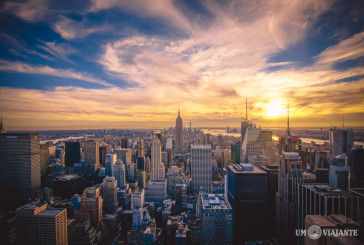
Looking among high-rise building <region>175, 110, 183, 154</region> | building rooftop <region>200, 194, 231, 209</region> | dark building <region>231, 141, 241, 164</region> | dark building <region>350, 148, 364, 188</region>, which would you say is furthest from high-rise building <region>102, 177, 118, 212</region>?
high-rise building <region>175, 110, 183, 154</region>

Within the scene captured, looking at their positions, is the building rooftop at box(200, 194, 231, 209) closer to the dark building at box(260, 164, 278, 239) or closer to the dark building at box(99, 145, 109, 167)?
the dark building at box(260, 164, 278, 239)

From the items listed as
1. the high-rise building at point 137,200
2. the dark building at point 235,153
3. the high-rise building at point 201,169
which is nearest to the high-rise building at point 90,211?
the high-rise building at point 137,200

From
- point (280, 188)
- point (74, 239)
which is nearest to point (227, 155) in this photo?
point (280, 188)

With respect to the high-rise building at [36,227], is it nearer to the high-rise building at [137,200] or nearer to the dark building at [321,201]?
the high-rise building at [137,200]

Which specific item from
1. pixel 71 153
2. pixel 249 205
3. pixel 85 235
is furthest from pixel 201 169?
pixel 71 153

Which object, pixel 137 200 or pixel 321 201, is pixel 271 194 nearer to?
pixel 321 201
